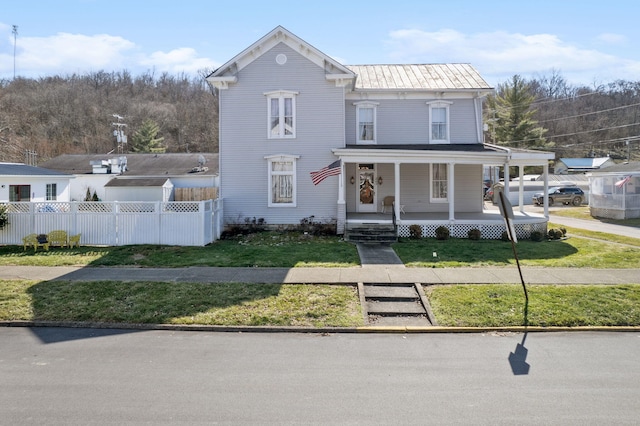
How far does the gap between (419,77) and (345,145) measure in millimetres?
5587

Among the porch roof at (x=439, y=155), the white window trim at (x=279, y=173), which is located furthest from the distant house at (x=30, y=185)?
the porch roof at (x=439, y=155)

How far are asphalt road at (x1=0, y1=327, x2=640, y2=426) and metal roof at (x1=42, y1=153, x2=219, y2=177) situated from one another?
983 inches

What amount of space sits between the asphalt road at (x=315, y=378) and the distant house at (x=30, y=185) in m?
16.7

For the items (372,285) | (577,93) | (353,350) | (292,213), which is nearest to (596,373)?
(353,350)

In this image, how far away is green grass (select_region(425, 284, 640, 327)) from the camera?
8383 millimetres

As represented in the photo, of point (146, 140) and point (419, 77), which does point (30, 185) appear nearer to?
point (419, 77)

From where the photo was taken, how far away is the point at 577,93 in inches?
3516

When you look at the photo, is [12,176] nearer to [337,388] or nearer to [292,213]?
[292,213]

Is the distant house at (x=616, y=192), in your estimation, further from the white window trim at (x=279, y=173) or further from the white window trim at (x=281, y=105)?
the white window trim at (x=281, y=105)

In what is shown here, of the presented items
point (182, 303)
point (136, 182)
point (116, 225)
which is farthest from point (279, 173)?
point (136, 182)

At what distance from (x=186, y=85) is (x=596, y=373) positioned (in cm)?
8888

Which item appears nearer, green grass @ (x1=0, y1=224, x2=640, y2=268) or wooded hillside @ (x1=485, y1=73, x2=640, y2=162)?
green grass @ (x1=0, y1=224, x2=640, y2=268)

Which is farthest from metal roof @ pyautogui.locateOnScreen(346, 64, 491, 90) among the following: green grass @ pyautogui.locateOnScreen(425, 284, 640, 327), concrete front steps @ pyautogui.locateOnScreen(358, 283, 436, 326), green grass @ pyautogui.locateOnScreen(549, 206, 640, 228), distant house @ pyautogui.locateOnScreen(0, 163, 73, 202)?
distant house @ pyautogui.locateOnScreen(0, 163, 73, 202)

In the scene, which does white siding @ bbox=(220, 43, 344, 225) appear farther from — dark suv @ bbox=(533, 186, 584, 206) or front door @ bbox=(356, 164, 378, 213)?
dark suv @ bbox=(533, 186, 584, 206)
